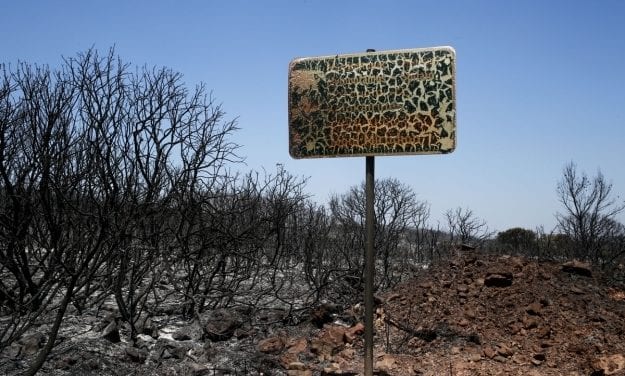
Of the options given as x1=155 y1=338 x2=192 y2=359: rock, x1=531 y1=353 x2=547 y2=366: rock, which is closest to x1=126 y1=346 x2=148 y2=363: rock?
x1=155 y1=338 x2=192 y2=359: rock

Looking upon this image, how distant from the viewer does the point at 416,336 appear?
20.6ft

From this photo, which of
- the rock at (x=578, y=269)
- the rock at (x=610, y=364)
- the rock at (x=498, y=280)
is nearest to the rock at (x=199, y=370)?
→ the rock at (x=610, y=364)

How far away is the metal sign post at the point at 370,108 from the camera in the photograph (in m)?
3.68

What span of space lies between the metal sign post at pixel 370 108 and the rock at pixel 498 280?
153 inches

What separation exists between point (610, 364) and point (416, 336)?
208 cm

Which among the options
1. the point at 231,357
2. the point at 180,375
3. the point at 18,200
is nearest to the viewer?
the point at 180,375

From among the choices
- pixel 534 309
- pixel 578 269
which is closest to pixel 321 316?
pixel 534 309

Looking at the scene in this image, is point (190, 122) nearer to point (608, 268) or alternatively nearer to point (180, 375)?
point (180, 375)

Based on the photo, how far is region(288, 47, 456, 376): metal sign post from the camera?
12.1 feet

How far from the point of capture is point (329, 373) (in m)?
5.22

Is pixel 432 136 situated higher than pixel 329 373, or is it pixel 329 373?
pixel 432 136

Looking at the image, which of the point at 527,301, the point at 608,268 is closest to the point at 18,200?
the point at 527,301

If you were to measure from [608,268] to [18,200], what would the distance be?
10093mm

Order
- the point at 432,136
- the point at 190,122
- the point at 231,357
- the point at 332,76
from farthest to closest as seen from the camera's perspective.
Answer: the point at 190,122 < the point at 231,357 < the point at 332,76 < the point at 432,136
